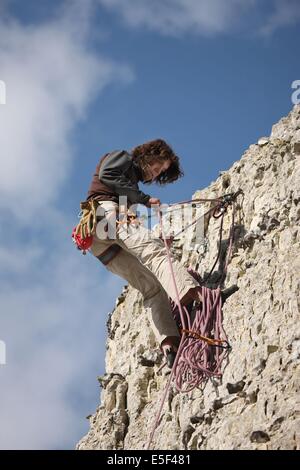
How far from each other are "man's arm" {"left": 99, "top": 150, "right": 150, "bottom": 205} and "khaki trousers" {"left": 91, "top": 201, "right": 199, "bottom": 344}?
0.19 meters

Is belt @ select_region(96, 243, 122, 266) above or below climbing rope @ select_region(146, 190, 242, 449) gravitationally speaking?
above

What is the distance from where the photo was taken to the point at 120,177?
27.6ft

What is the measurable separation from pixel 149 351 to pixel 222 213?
167cm

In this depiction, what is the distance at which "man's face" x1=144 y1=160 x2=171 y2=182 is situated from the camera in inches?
341

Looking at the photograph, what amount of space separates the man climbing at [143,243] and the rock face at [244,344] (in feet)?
1.69

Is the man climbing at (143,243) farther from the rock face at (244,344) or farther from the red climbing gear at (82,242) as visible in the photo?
the rock face at (244,344)

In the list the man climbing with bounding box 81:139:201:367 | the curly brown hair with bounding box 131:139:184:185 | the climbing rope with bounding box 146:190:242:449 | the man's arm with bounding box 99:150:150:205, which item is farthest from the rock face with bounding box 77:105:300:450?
the man's arm with bounding box 99:150:150:205

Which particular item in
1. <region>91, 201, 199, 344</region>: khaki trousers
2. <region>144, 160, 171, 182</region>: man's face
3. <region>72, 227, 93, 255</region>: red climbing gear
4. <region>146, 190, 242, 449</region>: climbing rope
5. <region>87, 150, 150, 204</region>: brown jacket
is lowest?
<region>146, 190, 242, 449</region>: climbing rope

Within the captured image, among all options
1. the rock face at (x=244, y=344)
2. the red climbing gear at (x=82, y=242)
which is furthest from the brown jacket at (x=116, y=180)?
the rock face at (x=244, y=344)

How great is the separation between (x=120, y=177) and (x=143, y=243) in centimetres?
74

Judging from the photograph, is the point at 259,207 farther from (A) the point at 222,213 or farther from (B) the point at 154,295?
(B) the point at 154,295

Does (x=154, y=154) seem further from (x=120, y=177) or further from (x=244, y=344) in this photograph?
(x=244, y=344)

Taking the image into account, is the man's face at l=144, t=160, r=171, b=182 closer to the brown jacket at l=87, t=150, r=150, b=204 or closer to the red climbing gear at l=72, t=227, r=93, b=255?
the brown jacket at l=87, t=150, r=150, b=204
